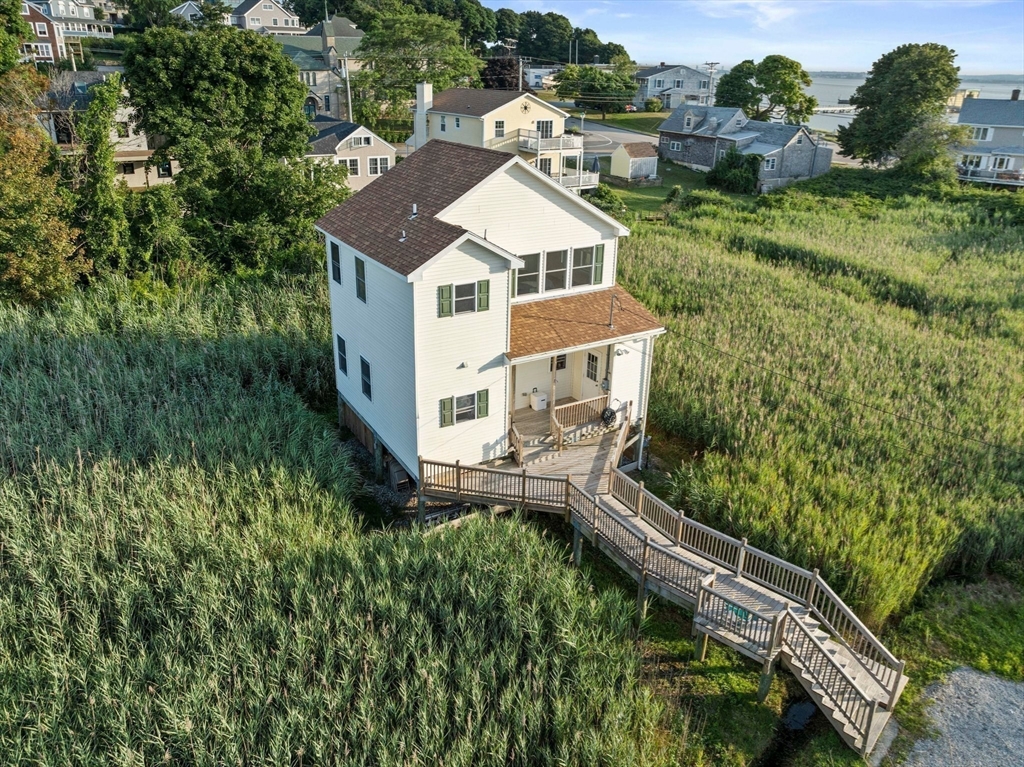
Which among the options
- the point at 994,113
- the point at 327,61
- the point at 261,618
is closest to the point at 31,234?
the point at 261,618

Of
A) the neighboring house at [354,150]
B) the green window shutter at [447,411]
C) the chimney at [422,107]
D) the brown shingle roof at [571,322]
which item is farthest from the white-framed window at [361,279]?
the neighboring house at [354,150]

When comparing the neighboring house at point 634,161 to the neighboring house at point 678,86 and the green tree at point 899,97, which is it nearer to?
the green tree at point 899,97

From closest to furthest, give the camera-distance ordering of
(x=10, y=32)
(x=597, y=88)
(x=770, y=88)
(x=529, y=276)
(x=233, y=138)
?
(x=529, y=276) < (x=233, y=138) < (x=10, y=32) < (x=770, y=88) < (x=597, y=88)

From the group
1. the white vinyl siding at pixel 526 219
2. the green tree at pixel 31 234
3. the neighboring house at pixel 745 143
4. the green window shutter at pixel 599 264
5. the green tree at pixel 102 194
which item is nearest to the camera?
the white vinyl siding at pixel 526 219

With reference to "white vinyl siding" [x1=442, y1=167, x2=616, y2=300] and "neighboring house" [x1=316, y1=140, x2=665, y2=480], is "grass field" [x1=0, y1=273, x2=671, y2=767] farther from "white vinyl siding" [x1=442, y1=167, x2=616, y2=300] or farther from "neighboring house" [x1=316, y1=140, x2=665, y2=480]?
"white vinyl siding" [x1=442, y1=167, x2=616, y2=300]

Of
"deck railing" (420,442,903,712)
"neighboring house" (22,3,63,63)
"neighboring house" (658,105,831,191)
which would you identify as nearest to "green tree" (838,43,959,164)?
A: "neighboring house" (658,105,831,191)

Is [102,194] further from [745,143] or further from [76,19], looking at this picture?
[76,19]
